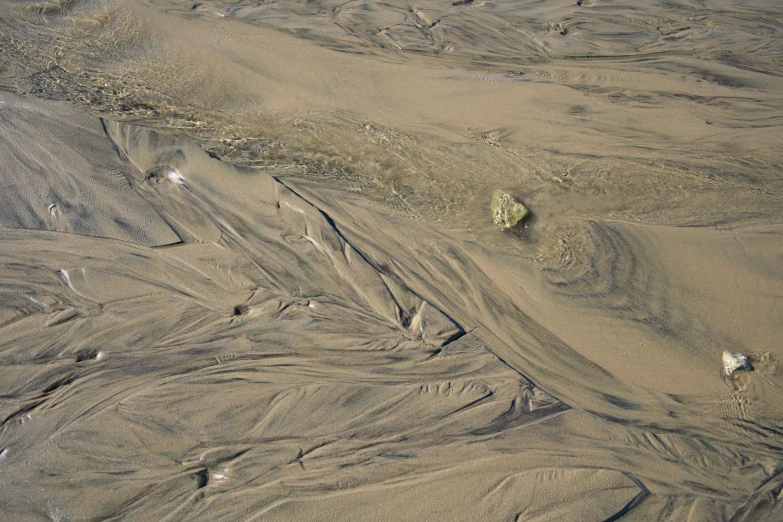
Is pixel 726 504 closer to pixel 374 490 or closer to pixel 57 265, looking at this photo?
pixel 374 490

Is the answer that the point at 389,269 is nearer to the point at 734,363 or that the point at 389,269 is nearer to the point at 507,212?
the point at 507,212

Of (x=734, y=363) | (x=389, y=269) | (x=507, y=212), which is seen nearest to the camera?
(x=734, y=363)

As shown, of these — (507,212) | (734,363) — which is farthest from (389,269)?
(734,363)

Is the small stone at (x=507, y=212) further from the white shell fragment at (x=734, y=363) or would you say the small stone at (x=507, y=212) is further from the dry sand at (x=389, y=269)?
the white shell fragment at (x=734, y=363)

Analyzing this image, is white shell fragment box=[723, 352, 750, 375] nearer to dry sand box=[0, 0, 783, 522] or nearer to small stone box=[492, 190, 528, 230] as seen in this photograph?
dry sand box=[0, 0, 783, 522]

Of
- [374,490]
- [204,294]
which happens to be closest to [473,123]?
[204,294]

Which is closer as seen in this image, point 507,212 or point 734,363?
point 734,363
